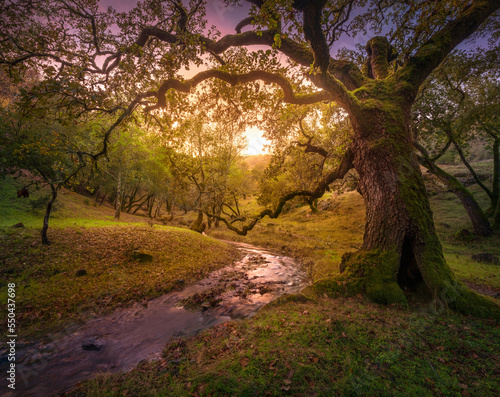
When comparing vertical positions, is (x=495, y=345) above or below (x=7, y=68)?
below

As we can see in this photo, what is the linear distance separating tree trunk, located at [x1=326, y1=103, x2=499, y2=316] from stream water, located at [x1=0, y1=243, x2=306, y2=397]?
4.36 metres

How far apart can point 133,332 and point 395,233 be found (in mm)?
8612

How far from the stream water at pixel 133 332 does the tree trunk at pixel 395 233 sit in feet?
14.3

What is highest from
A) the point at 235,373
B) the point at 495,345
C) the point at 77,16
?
the point at 77,16

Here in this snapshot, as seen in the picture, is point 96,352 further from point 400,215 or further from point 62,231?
point 62,231

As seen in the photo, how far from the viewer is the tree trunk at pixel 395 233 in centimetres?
516

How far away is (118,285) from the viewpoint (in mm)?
8898

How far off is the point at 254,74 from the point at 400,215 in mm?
6947

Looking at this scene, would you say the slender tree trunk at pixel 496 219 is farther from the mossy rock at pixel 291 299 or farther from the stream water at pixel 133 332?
the mossy rock at pixel 291 299

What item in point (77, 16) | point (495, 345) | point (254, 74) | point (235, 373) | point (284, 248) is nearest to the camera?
point (235, 373)

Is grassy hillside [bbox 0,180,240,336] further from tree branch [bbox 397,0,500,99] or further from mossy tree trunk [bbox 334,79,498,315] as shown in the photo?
tree branch [bbox 397,0,500,99]

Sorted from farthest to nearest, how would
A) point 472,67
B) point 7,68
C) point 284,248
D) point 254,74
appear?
point 284,248, point 472,67, point 254,74, point 7,68

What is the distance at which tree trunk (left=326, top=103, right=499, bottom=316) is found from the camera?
5164 mm

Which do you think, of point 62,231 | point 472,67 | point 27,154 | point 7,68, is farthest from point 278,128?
point 472,67
